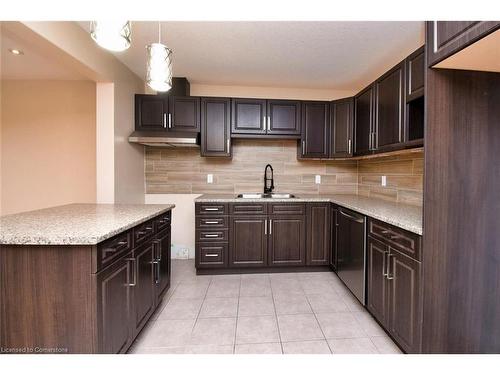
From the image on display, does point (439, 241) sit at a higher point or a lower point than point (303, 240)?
higher

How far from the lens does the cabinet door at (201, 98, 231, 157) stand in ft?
10.1

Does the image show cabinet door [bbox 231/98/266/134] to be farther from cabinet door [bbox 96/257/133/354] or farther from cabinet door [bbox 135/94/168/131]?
cabinet door [bbox 96/257/133/354]

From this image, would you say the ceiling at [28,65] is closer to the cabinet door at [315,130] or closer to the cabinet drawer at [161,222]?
the cabinet drawer at [161,222]

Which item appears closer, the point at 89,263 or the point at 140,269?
the point at 89,263

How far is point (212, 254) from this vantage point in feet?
9.29

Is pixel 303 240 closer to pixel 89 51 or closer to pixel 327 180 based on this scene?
pixel 327 180

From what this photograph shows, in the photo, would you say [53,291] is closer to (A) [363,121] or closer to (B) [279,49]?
(B) [279,49]

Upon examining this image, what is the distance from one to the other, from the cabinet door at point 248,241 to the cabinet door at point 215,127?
0.93 meters

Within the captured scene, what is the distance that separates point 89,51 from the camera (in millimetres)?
2070

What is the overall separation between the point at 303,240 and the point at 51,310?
2.40 metres

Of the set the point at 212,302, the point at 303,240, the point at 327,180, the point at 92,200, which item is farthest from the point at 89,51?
the point at 327,180

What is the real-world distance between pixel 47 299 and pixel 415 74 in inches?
105

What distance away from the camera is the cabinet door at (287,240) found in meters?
2.89

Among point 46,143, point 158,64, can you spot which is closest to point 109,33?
point 158,64
